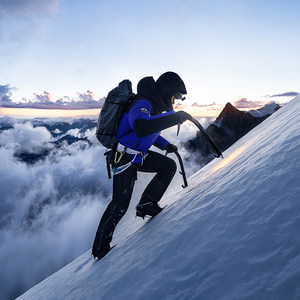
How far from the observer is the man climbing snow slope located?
3.00 meters

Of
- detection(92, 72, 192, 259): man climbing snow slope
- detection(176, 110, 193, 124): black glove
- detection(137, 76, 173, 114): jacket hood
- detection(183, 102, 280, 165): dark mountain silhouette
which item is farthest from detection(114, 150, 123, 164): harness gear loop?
detection(183, 102, 280, 165): dark mountain silhouette

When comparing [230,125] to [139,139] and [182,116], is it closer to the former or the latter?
[182,116]

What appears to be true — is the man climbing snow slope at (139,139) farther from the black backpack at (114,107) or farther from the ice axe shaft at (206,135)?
the ice axe shaft at (206,135)

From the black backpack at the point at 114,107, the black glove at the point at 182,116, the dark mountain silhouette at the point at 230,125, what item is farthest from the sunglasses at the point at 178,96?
the dark mountain silhouette at the point at 230,125

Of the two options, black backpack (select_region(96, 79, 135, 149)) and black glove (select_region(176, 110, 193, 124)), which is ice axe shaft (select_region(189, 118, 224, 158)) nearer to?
black glove (select_region(176, 110, 193, 124))

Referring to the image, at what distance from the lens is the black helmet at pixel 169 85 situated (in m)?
3.37

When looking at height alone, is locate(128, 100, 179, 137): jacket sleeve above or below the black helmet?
below

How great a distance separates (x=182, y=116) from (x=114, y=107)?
3.35 ft

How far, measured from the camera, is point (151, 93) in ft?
10.6

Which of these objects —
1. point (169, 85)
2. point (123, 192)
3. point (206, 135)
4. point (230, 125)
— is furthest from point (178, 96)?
point (230, 125)

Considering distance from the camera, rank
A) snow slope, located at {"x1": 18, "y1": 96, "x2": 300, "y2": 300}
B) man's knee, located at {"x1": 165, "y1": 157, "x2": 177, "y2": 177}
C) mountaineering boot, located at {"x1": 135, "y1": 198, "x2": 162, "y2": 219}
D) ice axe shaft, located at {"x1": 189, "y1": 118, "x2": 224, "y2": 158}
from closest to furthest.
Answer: snow slope, located at {"x1": 18, "y1": 96, "x2": 300, "y2": 300}, ice axe shaft, located at {"x1": 189, "y1": 118, "x2": 224, "y2": 158}, mountaineering boot, located at {"x1": 135, "y1": 198, "x2": 162, "y2": 219}, man's knee, located at {"x1": 165, "y1": 157, "x2": 177, "y2": 177}

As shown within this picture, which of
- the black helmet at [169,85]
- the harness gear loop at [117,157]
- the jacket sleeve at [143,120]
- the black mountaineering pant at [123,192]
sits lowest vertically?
the black mountaineering pant at [123,192]

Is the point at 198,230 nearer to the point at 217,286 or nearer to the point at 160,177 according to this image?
the point at 217,286

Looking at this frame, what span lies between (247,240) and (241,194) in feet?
2.16
